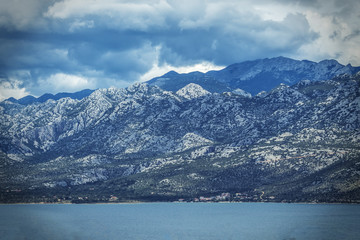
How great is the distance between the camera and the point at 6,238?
187 m

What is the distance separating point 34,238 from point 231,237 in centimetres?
7569

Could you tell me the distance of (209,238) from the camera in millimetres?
188750

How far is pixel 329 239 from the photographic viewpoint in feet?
585

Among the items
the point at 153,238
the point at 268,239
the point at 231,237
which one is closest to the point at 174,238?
the point at 153,238

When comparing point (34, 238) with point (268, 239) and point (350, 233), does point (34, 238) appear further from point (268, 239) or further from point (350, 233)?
point (350, 233)

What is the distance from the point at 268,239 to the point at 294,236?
A: 11.7 m

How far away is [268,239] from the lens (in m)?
182

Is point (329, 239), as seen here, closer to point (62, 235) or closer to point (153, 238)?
point (153, 238)

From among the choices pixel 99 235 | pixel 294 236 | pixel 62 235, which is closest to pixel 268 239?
pixel 294 236

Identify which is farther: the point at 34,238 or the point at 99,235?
the point at 99,235

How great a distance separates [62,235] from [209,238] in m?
58.1

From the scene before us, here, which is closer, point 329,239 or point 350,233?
point 329,239

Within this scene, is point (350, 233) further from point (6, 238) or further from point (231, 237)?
point (6, 238)

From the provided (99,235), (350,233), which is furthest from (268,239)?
(99,235)
